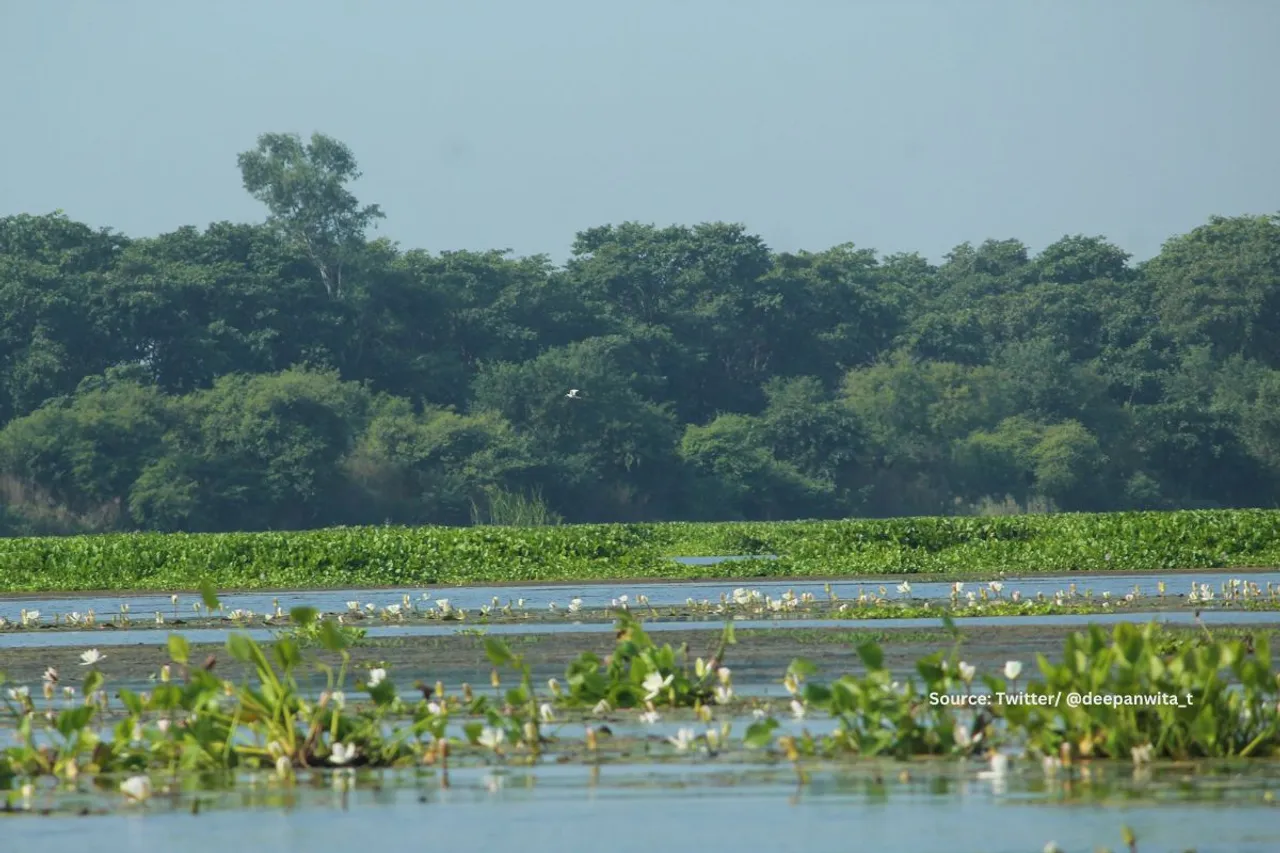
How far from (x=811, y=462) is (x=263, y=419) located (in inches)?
959

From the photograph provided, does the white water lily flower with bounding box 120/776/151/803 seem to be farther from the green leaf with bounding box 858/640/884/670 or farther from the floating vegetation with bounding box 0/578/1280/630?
the floating vegetation with bounding box 0/578/1280/630

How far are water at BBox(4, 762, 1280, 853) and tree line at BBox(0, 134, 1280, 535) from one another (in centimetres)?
6109

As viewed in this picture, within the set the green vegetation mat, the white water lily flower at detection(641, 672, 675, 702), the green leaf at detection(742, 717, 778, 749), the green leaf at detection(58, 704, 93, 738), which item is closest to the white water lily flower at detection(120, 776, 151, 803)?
the green leaf at detection(58, 704, 93, 738)

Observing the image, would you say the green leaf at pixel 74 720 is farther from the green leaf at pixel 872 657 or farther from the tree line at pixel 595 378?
the tree line at pixel 595 378

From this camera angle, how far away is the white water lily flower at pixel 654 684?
47.1 feet

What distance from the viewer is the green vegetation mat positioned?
→ 138ft

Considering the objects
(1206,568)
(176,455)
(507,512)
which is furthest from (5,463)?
(1206,568)

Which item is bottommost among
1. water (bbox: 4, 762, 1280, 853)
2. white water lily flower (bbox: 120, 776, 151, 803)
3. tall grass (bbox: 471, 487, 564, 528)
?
water (bbox: 4, 762, 1280, 853)

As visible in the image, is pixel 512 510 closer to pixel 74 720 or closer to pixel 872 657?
pixel 74 720

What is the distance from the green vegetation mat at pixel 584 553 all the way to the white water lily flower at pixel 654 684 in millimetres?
26767

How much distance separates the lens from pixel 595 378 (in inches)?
3401

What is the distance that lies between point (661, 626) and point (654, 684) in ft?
36.0

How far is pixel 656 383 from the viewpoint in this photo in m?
92.3

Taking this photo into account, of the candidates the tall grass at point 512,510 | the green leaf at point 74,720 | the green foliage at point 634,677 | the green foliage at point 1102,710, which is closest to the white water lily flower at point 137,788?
the green leaf at point 74,720
